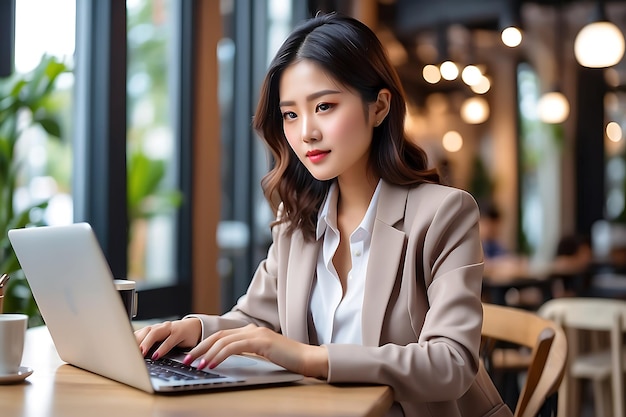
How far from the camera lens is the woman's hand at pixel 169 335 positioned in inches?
55.7

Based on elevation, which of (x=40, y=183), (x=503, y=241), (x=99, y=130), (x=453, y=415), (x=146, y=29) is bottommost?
(x=503, y=241)

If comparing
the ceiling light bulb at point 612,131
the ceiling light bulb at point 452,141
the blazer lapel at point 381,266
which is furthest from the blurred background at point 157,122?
the ceiling light bulb at point 612,131

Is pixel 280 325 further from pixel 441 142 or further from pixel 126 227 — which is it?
pixel 441 142

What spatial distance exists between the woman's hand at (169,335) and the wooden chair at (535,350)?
65cm

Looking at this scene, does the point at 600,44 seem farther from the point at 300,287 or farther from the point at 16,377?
the point at 16,377

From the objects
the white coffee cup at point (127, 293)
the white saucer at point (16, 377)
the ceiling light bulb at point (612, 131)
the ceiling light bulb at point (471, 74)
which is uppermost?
the ceiling light bulb at point (471, 74)

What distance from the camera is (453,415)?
57.8 inches

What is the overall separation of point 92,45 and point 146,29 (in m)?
0.71

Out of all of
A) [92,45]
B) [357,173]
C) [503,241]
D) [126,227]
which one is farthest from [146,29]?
[503,241]

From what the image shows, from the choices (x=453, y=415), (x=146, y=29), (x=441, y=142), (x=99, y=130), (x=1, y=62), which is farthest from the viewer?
(x=441, y=142)

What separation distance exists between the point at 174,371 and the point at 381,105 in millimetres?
706

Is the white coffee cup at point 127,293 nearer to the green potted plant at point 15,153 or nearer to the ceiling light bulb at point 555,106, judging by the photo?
the green potted plant at point 15,153

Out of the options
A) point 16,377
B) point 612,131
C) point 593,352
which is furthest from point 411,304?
point 612,131

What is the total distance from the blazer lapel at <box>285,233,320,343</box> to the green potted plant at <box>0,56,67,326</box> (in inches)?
44.9
